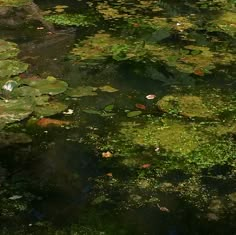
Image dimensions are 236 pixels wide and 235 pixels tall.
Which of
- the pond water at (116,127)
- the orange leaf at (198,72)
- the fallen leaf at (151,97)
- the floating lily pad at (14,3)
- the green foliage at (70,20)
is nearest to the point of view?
the pond water at (116,127)

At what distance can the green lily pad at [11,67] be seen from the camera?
3.24 metres

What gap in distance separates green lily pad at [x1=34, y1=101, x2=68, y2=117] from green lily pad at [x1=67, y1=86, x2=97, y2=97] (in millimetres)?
153

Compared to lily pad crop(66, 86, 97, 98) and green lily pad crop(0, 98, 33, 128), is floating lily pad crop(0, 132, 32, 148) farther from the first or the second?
lily pad crop(66, 86, 97, 98)

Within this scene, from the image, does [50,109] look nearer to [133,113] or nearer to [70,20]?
[133,113]

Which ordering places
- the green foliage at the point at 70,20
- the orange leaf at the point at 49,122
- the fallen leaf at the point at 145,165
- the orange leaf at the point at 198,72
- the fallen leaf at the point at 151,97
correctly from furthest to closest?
the green foliage at the point at 70,20
the orange leaf at the point at 198,72
the fallen leaf at the point at 151,97
the orange leaf at the point at 49,122
the fallen leaf at the point at 145,165

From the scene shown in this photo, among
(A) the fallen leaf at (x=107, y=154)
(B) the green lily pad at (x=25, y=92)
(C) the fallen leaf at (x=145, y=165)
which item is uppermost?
(C) the fallen leaf at (x=145, y=165)

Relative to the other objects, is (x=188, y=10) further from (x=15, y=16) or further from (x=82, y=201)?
(x=82, y=201)

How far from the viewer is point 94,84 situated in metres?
3.21

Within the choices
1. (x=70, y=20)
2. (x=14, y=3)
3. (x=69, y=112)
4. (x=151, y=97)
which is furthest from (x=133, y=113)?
(x=14, y=3)

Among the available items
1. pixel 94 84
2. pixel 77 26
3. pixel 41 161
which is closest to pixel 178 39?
pixel 77 26

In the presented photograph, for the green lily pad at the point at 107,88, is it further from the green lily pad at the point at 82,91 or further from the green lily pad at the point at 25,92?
the green lily pad at the point at 25,92

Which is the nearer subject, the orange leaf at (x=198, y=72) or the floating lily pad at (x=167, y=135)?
the floating lily pad at (x=167, y=135)

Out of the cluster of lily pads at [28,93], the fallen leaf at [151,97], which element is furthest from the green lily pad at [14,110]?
the fallen leaf at [151,97]

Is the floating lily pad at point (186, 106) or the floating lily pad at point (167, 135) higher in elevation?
the floating lily pad at point (167, 135)
